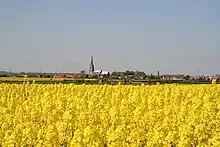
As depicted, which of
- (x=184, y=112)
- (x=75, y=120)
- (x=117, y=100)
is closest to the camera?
(x=75, y=120)

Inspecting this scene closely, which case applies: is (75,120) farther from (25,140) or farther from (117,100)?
(117,100)

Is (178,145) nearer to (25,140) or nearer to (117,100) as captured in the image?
(25,140)

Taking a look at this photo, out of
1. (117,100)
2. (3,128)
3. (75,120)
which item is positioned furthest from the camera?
(117,100)

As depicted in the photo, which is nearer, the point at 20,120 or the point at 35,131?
the point at 35,131

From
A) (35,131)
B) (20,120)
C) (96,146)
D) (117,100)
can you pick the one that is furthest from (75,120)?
(117,100)

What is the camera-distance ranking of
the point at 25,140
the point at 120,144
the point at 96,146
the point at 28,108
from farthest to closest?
1. the point at 28,108
2. the point at 25,140
3. the point at 120,144
4. the point at 96,146

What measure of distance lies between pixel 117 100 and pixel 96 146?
1169cm

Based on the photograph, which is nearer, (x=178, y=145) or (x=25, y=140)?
(x=178, y=145)

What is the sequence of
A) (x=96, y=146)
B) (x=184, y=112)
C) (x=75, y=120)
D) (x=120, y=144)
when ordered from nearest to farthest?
(x=96, y=146) < (x=120, y=144) < (x=75, y=120) < (x=184, y=112)

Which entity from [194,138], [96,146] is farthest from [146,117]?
[96,146]

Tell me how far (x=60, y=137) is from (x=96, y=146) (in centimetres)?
222

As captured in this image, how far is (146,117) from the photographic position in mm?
11859

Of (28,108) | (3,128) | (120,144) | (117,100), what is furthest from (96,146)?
(117,100)

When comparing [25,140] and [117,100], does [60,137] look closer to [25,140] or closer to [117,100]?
[25,140]
